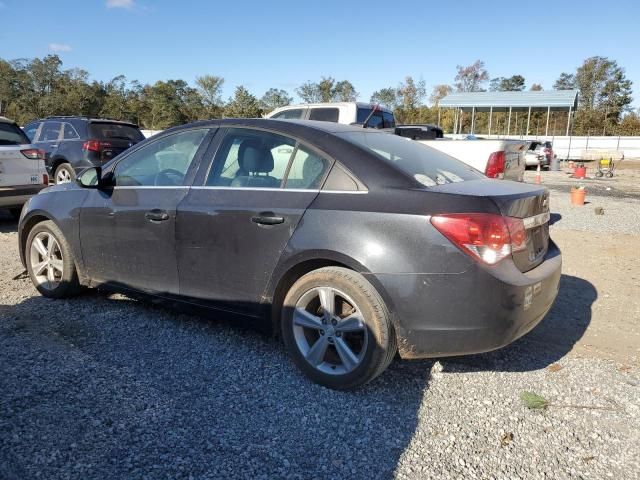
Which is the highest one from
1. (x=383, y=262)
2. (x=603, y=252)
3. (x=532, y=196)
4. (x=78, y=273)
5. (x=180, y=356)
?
(x=532, y=196)

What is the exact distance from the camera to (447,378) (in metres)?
3.43

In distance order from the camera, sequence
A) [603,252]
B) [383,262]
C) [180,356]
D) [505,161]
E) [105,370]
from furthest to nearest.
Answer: [505,161], [603,252], [180,356], [105,370], [383,262]

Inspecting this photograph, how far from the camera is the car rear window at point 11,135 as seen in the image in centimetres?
795

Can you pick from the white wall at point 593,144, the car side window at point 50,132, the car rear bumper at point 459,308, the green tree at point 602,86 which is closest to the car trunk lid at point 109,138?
the car side window at point 50,132

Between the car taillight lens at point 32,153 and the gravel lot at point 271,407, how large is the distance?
4387 millimetres

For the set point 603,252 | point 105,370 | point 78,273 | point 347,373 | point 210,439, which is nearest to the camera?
point 210,439

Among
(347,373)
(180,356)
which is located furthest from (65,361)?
(347,373)

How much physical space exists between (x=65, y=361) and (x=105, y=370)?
1.11ft

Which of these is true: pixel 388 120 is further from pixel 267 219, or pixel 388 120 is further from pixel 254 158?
pixel 267 219

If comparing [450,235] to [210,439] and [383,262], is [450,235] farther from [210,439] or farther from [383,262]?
[210,439]

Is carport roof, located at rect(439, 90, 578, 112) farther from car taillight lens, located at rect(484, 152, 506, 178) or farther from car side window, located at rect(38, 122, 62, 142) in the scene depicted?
car side window, located at rect(38, 122, 62, 142)

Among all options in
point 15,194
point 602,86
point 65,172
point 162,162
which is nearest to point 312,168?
point 162,162

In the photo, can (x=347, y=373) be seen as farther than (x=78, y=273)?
No

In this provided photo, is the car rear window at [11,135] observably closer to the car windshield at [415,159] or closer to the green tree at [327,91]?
the car windshield at [415,159]
